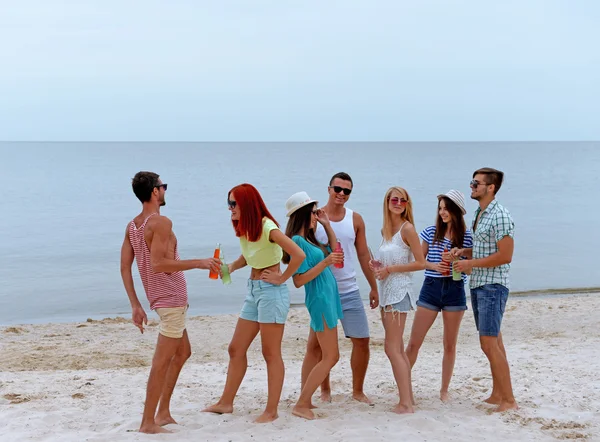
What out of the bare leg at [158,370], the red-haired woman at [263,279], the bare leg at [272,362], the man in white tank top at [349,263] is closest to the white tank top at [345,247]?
the man in white tank top at [349,263]

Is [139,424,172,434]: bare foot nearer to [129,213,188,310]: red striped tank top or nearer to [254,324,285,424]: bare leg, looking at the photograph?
[254,324,285,424]: bare leg

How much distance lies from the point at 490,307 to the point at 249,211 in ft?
6.86

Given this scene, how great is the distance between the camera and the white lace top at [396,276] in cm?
556

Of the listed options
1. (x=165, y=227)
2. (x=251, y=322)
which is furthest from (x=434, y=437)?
(x=165, y=227)

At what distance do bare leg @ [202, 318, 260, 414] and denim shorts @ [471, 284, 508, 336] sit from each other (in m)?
1.81

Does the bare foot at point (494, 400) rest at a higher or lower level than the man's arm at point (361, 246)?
lower

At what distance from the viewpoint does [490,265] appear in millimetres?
5387

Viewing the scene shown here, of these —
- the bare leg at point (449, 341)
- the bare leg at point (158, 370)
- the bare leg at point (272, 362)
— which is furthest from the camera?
the bare leg at point (449, 341)

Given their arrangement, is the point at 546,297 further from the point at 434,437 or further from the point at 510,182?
the point at 510,182

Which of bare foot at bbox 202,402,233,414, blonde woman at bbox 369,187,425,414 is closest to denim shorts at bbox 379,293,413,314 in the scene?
blonde woman at bbox 369,187,425,414

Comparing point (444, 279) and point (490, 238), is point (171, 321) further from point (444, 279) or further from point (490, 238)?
point (490, 238)

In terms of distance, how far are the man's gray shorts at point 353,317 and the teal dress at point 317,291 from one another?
29 centimetres

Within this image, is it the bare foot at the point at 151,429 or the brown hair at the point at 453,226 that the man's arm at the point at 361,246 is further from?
the bare foot at the point at 151,429

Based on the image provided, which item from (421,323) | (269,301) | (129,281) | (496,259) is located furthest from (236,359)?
(496,259)
